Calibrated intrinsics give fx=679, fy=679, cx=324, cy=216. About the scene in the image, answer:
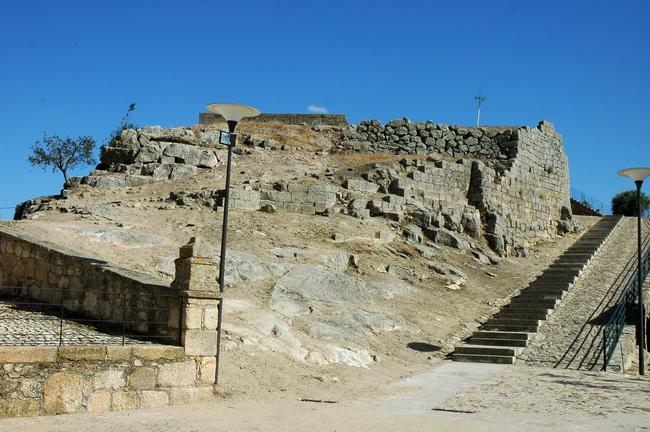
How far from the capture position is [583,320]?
17703 mm

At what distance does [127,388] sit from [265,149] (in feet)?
65.4

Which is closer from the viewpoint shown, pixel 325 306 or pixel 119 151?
pixel 325 306

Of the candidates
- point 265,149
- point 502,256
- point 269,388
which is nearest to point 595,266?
point 502,256

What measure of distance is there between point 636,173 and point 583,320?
13.6ft

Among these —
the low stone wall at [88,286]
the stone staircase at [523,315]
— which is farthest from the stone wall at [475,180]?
the low stone wall at [88,286]

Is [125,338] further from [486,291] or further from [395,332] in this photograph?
[486,291]

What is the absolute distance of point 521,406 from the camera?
1039 centimetres

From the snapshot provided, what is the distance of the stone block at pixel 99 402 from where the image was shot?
8922mm

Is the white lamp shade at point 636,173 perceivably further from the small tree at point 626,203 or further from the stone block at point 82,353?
the small tree at point 626,203

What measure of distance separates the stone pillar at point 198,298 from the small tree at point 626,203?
46815 millimetres

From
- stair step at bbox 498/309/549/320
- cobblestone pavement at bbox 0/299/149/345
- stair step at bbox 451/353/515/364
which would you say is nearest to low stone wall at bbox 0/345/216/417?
cobblestone pavement at bbox 0/299/149/345

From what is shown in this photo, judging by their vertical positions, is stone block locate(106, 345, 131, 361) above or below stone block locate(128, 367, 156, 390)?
above

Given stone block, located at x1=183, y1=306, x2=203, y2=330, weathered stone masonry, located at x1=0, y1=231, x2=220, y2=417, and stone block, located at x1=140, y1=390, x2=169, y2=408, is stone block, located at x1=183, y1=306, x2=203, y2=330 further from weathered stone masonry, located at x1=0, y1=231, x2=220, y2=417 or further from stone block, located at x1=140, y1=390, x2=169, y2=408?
stone block, located at x1=140, y1=390, x2=169, y2=408

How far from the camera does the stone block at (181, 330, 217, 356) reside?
393 inches
